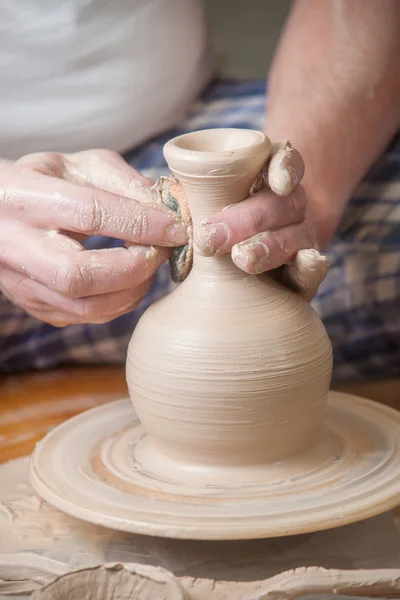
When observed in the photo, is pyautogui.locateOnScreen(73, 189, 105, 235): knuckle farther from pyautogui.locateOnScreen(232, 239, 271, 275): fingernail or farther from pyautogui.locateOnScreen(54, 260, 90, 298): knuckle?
pyautogui.locateOnScreen(232, 239, 271, 275): fingernail

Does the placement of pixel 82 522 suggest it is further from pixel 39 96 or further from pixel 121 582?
pixel 39 96

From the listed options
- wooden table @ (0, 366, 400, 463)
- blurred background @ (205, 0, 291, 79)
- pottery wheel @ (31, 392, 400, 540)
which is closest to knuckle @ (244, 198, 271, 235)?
pottery wheel @ (31, 392, 400, 540)

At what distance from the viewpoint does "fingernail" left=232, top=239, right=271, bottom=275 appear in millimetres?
1132

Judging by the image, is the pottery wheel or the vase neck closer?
the pottery wheel

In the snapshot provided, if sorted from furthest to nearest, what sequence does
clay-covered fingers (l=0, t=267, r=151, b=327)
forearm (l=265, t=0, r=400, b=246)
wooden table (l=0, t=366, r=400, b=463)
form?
forearm (l=265, t=0, r=400, b=246)
wooden table (l=0, t=366, r=400, b=463)
clay-covered fingers (l=0, t=267, r=151, b=327)

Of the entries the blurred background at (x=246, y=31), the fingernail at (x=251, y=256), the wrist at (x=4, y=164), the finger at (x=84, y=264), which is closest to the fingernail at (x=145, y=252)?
the finger at (x=84, y=264)

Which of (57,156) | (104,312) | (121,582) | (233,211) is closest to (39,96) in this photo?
(57,156)

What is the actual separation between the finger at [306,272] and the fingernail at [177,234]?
0.16m

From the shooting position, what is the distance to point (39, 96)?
1.83 m

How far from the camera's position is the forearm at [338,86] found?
1.70 meters

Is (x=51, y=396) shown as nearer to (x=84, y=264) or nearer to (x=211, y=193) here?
(x=84, y=264)

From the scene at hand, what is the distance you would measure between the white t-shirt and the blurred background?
1545 millimetres

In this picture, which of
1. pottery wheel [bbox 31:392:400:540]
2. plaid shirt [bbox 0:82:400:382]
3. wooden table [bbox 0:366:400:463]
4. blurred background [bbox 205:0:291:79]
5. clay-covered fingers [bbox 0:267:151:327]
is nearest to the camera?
pottery wheel [bbox 31:392:400:540]

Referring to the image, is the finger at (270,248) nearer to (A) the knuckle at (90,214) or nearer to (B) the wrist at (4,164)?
(A) the knuckle at (90,214)
